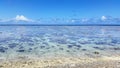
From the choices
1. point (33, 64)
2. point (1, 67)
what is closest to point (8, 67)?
point (1, 67)

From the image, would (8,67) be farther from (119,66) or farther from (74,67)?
(119,66)

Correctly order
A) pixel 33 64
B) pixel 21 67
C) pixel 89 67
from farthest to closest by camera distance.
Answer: pixel 33 64 < pixel 21 67 < pixel 89 67

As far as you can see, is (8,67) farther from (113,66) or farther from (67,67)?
(113,66)

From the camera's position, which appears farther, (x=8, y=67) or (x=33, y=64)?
(x=33, y=64)

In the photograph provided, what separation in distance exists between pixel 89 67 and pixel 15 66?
233 inches

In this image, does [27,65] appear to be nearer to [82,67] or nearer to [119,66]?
[82,67]

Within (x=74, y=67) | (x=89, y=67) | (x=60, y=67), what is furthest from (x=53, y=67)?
(x=89, y=67)

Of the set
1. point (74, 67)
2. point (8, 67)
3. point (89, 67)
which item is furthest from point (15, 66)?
point (89, 67)

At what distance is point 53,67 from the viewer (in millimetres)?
16062

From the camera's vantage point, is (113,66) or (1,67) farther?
(1,67)

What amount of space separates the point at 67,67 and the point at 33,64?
3.66m

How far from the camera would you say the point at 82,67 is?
15391 millimetres

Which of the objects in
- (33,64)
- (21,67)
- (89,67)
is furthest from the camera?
(33,64)

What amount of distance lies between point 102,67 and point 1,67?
7.67 meters
